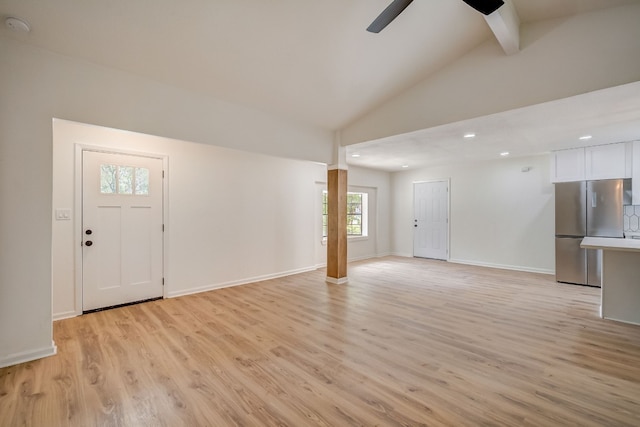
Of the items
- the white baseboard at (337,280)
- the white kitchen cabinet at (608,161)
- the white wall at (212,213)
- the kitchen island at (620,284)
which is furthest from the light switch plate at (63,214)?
the white kitchen cabinet at (608,161)

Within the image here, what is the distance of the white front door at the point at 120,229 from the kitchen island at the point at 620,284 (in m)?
5.56

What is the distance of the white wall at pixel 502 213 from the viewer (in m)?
5.91

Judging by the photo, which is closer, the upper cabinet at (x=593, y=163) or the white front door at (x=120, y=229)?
the white front door at (x=120, y=229)

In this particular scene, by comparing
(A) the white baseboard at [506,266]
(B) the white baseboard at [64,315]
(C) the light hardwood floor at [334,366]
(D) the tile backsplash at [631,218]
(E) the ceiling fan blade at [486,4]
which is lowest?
(C) the light hardwood floor at [334,366]

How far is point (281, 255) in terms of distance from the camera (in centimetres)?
571

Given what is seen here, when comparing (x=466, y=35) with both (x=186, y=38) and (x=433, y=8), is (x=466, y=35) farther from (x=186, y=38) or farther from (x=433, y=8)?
(x=186, y=38)

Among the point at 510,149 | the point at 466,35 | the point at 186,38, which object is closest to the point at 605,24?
the point at 466,35

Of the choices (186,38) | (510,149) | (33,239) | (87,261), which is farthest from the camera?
(510,149)

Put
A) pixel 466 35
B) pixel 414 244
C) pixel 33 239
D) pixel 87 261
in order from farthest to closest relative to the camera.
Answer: pixel 414 244
pixel 87 261
pixel 466 35
pixel 33 239

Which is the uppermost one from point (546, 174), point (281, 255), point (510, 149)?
point (510, 149)

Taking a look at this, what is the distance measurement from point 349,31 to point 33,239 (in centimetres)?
348

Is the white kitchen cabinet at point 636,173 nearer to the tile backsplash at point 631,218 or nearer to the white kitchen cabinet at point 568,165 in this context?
the tile backsplash at point 631,218

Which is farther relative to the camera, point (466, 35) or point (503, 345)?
point (466, 35)

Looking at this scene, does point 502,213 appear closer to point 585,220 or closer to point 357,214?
point 585,220
